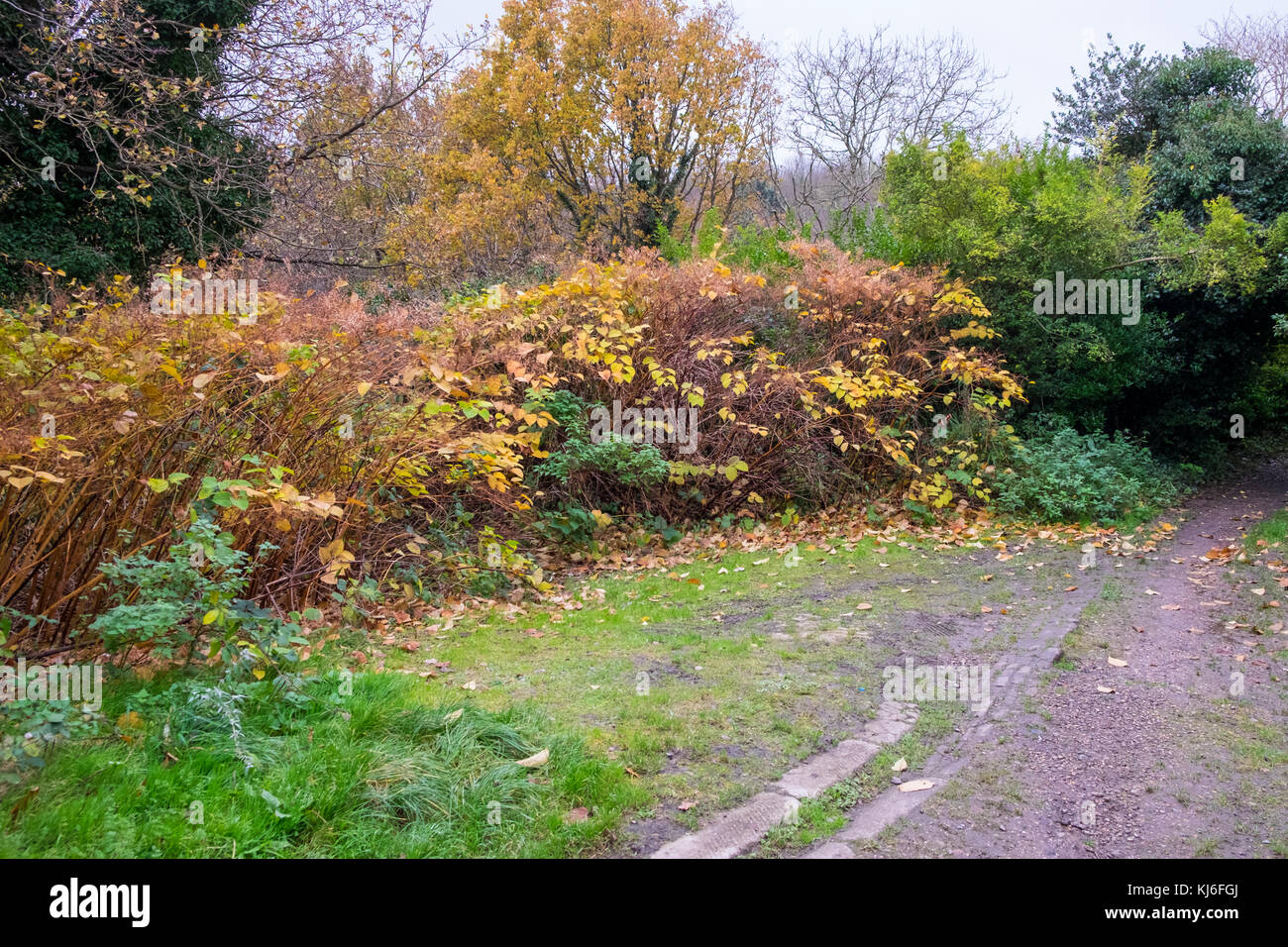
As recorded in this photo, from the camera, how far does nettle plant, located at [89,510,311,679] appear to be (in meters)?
3.13

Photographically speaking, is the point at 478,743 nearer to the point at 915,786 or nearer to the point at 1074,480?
the point at 915,786

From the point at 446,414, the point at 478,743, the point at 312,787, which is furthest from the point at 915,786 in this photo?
the point at 446,414

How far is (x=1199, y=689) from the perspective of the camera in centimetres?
429

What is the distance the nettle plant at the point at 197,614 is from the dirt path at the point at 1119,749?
237 cm

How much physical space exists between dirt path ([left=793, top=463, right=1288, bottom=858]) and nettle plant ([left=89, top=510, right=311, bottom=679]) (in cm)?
237

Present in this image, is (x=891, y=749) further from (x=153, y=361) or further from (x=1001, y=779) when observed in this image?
(x=153, y=361)

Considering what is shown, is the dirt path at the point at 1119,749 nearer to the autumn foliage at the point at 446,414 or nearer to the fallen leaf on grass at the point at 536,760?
the fallen leaf on grass at the point at 536,760

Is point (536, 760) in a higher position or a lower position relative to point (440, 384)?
lower

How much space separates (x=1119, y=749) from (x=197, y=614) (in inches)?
167

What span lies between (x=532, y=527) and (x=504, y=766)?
14.7 feet

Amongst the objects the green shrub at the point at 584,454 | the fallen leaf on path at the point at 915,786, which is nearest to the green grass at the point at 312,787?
the fallen leaf on path at the point at 915,786

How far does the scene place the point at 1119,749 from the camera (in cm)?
359

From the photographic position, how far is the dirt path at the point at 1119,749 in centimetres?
285
